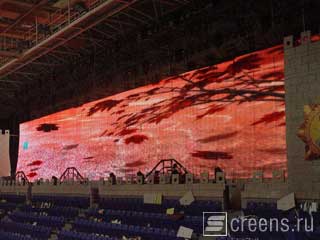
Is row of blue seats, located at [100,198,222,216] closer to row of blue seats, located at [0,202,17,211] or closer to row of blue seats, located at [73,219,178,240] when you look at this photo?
row of blue seats, located at [73,219,178,240]

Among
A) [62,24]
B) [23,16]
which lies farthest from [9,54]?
[62,24]

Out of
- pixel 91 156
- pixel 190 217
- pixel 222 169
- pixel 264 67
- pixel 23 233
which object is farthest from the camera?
pixel 91 156

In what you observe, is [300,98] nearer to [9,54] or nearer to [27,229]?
[27,229]

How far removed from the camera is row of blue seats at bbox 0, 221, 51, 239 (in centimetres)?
1346

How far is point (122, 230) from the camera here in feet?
36.3

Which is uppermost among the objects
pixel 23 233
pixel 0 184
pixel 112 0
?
pixel 112 0

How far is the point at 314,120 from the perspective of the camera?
816 centimetres

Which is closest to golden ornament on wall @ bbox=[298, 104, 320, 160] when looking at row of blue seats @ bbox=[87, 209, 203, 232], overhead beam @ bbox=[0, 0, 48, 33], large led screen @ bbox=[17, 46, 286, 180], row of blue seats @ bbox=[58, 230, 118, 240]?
large led screen @ bbox=[17, 46, 286, 180]

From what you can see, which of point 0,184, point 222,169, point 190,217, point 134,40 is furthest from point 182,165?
point 0,184

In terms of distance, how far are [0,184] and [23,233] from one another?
6597mm

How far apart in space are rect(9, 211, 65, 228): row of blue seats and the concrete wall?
7596mm

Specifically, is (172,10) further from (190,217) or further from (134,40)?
(190,217)

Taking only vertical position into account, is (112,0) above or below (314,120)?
above

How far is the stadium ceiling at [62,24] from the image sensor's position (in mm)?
12766
